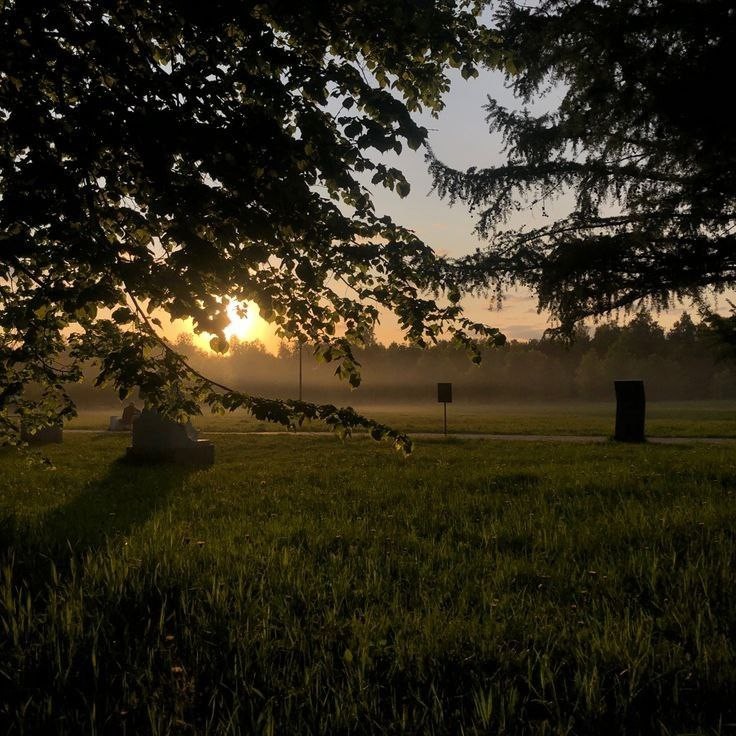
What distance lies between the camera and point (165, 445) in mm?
12594

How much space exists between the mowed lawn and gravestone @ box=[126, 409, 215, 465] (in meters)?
5.69

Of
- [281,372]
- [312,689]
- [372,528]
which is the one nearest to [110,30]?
[312,689]

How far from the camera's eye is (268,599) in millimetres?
3553

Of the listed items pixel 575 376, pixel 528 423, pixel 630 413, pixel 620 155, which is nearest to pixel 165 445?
pixel 620 155

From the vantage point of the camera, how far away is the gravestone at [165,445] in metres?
12.5

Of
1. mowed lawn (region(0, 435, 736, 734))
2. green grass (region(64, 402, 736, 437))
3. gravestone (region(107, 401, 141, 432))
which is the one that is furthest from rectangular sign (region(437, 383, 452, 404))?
gravestone (region(107, 401, 141, 432))

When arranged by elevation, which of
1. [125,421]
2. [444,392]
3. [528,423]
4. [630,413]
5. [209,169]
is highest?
[209,169]

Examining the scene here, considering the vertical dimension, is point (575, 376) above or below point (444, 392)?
above

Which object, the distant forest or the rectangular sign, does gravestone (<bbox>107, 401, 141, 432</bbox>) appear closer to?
the rectangular sign

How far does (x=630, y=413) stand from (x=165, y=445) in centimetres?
1284

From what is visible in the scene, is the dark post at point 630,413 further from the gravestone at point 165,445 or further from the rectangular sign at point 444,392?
the gravestone at point 165,445

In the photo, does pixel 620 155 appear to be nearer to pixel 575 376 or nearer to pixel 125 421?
pixel 125 421

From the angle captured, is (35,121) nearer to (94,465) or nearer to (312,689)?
(312,689)

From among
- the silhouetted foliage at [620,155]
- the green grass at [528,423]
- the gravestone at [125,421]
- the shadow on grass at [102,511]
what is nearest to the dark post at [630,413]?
the green grass at [528,423]
